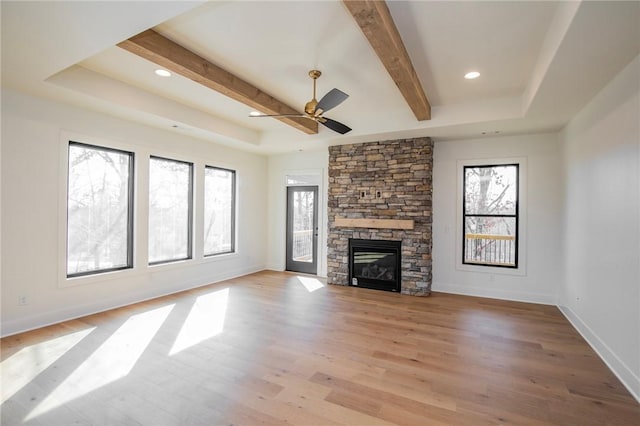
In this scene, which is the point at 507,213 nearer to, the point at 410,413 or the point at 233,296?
the point at 410,413

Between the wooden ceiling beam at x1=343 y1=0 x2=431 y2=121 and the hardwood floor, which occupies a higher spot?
the wooden ceiling beam at x1=343 y1=0 x2=431 y2=121

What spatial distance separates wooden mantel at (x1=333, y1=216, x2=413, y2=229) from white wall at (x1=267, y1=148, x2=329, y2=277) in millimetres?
692

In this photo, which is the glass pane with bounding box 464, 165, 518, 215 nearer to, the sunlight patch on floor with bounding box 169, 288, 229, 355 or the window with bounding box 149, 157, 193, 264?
the sunlight patch on floor with bounding box 169, 288, 229, 355

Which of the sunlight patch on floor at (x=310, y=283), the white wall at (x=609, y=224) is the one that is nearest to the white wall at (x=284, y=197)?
A: the sunlight patch on floor at (x=310, y=283)

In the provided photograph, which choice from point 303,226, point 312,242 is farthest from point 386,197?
point 303,226

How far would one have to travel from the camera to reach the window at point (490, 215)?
5242mm

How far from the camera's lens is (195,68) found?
10.5 feet

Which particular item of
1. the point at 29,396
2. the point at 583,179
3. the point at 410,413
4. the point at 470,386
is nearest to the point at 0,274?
the point at 29,396

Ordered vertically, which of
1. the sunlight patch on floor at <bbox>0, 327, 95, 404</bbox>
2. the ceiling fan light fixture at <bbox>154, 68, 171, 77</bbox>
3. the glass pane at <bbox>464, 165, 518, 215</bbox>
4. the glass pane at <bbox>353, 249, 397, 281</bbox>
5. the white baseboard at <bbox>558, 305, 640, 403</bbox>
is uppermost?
the ceiling fan light fixture at <bbox>154, 68, 171, 77</bbox>

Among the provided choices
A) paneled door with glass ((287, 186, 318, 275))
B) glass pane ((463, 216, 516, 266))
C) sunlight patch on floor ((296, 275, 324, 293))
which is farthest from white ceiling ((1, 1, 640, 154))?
sunlight patch on floor ((296, 275, 324, 293))

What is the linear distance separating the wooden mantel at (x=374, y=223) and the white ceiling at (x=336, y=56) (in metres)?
1.55

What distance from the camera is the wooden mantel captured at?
5453 millimetres

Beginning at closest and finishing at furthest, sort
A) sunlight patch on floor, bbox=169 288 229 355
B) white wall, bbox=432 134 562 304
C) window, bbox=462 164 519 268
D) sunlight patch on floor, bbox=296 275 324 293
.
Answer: sunlight patch on floor, bbox=169 288 229 355
white wall, bbox=432 134 562 304
window, bbox=462 164 519 268
sunlight patch on floor, bbox=296 275 324 293

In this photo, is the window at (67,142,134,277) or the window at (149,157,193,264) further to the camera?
the window at (149,157,193,264)
